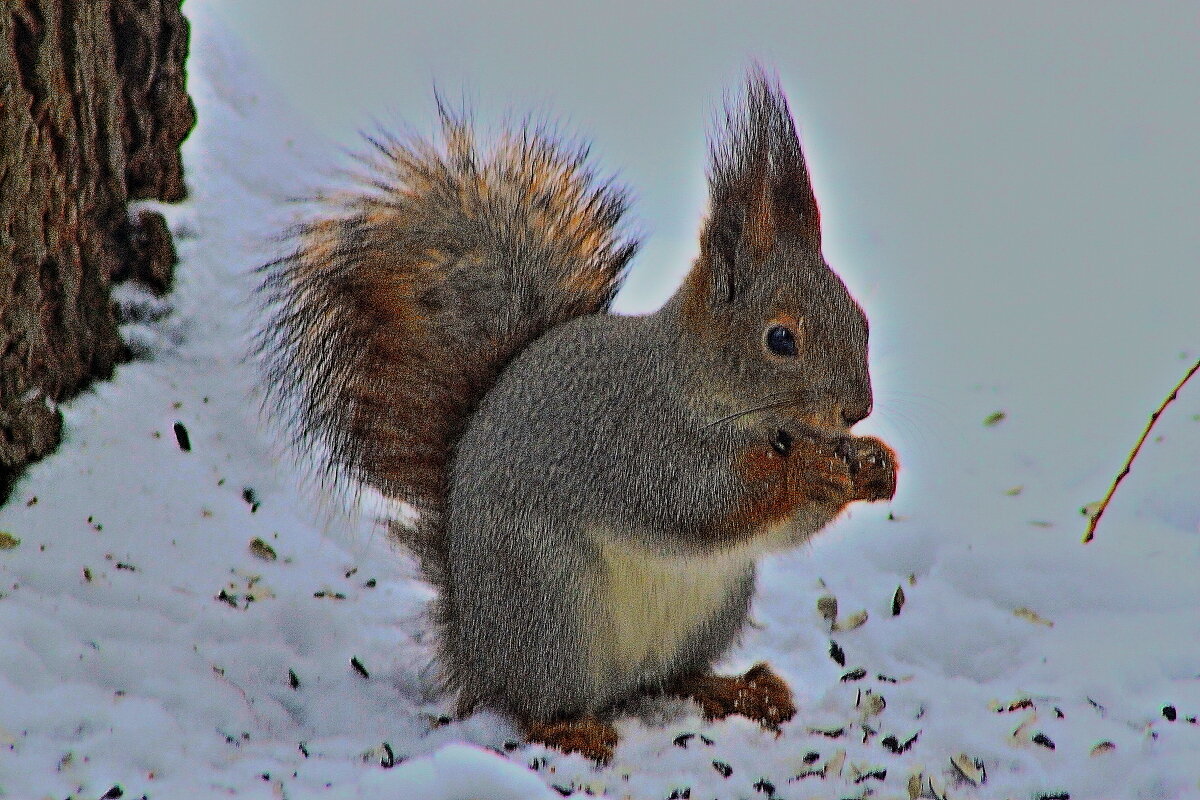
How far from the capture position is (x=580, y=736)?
2.02 meters

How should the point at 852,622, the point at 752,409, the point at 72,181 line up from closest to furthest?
the point at 752,409 < the point at 72,181 < the point at 852,622

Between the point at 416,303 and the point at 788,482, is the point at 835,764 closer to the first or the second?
the point at 788,482

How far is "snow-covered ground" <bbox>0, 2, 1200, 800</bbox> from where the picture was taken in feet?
6.07

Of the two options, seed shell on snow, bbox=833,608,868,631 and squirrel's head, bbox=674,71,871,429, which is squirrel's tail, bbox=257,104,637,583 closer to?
squirrel's head, bbox=674,71,871,429

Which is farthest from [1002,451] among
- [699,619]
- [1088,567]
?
[699,619]

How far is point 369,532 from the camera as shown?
2.66 metres

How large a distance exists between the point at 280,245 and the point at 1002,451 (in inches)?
63.4

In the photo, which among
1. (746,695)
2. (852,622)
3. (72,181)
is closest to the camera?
(746,695)

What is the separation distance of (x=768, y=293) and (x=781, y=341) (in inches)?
3.1

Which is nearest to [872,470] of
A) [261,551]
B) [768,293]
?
[768,293]

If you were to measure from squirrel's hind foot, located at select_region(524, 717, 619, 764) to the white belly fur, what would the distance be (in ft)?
0.26

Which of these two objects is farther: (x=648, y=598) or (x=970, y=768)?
(x=648, y=598)

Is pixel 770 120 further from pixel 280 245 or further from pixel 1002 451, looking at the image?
pixel 1002 451

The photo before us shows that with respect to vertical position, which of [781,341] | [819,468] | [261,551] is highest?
[781,341]
